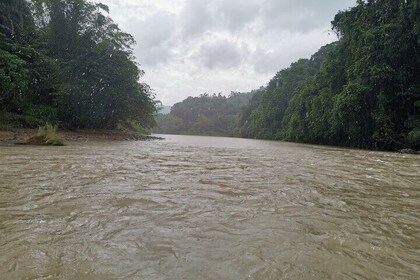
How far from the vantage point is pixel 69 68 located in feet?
72.0

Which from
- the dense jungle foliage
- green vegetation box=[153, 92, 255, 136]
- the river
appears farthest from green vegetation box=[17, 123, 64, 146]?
green vegetation box=[153, 92, 255, 136]

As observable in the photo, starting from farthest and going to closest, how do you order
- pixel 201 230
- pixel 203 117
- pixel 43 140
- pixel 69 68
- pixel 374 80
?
pixel 203 117, pixel 69 68, pixel 374 80, pixel 43 140, pixel 201 230

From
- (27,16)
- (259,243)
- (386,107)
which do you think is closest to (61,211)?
(259,243)

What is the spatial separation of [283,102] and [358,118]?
4073 centimetres

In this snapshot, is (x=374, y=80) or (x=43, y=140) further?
(x=374, y=80)

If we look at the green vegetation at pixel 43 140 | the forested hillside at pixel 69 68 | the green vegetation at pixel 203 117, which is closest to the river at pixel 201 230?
the green vegetation at pixel 43 140

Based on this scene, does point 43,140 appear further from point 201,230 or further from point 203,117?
point 203,117

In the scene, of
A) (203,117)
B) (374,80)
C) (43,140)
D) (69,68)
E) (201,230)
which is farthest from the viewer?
(203,117)

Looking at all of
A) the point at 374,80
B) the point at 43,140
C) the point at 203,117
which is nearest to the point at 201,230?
the point at 43,140

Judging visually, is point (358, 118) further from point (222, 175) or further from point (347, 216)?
point (347, 216)

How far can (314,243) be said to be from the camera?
274cm

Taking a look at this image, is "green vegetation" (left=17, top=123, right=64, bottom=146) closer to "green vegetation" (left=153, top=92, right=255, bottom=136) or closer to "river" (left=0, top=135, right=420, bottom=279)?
"river" (left=0, top=135, right=420, bottom=279)

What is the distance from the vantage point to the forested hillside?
19.9 m

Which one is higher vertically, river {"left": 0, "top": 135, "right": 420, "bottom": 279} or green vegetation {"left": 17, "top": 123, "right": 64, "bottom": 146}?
green vegetation {"left": 17, "top": 123, "right": 64, "bottom": 146}
